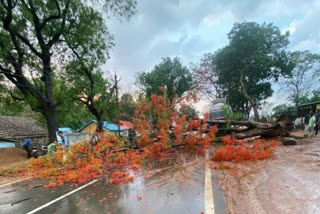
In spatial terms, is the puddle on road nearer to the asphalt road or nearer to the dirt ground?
the asphalt road

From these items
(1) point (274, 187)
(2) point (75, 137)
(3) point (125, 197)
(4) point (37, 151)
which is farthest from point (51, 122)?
(1) point (274, 187)

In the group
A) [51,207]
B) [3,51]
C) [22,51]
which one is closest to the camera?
[51,207]

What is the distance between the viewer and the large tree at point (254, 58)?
17328 millimetres

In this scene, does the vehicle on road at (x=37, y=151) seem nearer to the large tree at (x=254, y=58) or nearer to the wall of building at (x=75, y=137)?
the wall of building at (x=75, y=137)

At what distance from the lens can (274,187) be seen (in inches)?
131

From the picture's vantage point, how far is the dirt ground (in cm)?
259

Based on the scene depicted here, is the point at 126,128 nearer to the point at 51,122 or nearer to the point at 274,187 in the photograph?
the point at 51,122

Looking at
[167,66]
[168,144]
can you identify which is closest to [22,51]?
A: [168,144]

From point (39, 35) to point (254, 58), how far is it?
19.5 m

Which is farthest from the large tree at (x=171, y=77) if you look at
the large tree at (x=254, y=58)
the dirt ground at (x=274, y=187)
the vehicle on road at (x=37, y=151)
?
the dirt ground at (x=274, y=187)

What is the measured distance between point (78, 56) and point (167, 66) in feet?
45.1

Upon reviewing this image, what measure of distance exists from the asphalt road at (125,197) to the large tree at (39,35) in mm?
8164

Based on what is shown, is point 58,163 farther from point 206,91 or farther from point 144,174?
point 206,91

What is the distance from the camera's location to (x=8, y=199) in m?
3.81
